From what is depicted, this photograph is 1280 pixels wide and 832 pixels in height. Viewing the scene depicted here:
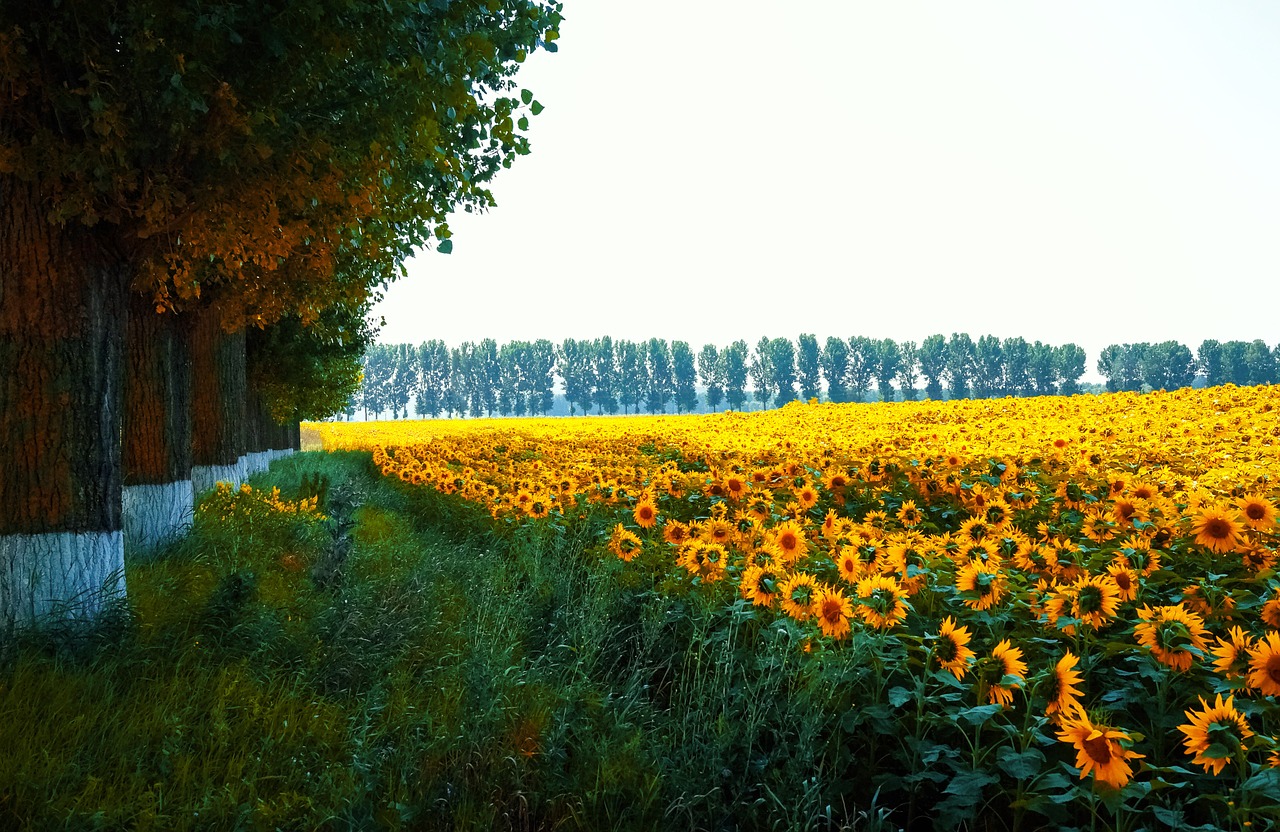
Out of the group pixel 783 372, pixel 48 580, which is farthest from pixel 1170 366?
pixel 48 580

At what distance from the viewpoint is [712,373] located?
127 metres

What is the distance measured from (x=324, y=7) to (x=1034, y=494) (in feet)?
20.7

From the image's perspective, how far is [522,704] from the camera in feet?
13.8

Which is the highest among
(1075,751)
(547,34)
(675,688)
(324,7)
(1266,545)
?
(547,34)

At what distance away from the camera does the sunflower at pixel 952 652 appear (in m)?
3.50

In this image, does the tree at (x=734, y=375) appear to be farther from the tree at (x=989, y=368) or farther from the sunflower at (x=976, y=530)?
the sunflower at (x=976, y=530)

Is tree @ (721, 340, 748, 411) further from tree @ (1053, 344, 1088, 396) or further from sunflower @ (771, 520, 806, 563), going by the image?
sunflower @ (771, 520, 806, 563)

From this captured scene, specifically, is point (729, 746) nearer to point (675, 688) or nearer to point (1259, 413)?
point (675, 688)

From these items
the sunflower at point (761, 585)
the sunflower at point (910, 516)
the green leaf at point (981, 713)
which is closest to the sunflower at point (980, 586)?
the green leaf at point (981, 713)

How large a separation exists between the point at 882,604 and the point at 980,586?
0.53 metres

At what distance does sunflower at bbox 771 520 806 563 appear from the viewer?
16.6 feet

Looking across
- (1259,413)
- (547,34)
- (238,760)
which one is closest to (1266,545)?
(238,760)

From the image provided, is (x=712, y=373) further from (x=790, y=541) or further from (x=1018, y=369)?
(x=790, y=541)

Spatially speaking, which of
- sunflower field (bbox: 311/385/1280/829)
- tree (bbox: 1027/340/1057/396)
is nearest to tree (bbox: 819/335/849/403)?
tree (bbox: 1027/340/1057/396)
